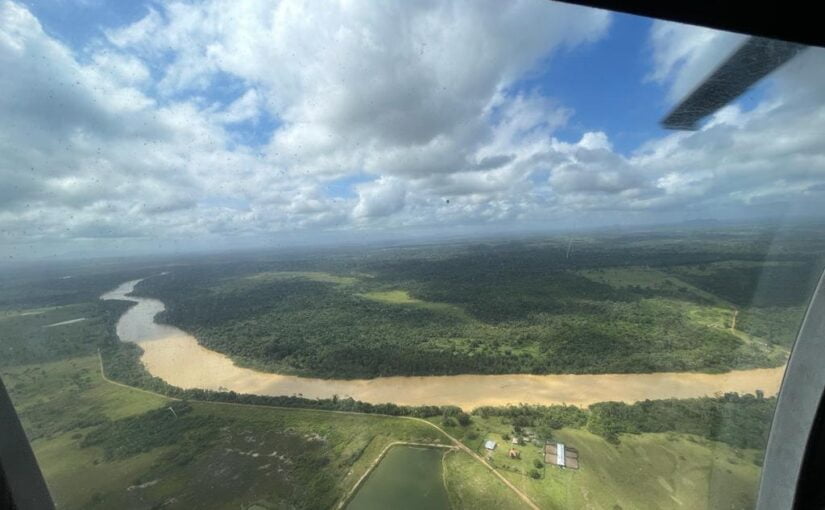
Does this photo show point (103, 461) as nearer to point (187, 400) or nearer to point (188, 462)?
point (188, 462)

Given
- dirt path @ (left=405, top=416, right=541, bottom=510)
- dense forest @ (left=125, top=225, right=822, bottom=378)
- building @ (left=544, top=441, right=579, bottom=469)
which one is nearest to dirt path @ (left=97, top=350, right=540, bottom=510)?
dirt path @ (left=405, top=416, right=541, bottom=510)

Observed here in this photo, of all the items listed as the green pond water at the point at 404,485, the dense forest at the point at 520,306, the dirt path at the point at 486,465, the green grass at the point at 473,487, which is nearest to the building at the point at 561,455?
the dirt path at the point at 486,465

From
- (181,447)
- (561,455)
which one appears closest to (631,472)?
(561,455)

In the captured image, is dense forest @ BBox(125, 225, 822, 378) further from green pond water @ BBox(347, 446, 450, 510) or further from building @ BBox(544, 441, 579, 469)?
green pond water @ BBox(347, 446, 450, 510)

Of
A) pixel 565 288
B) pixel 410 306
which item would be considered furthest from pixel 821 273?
pixel 410 306

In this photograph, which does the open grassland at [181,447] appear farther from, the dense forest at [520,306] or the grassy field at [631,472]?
the dense forest at [520,306]

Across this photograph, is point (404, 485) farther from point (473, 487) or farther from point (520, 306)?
point (520, 306)
